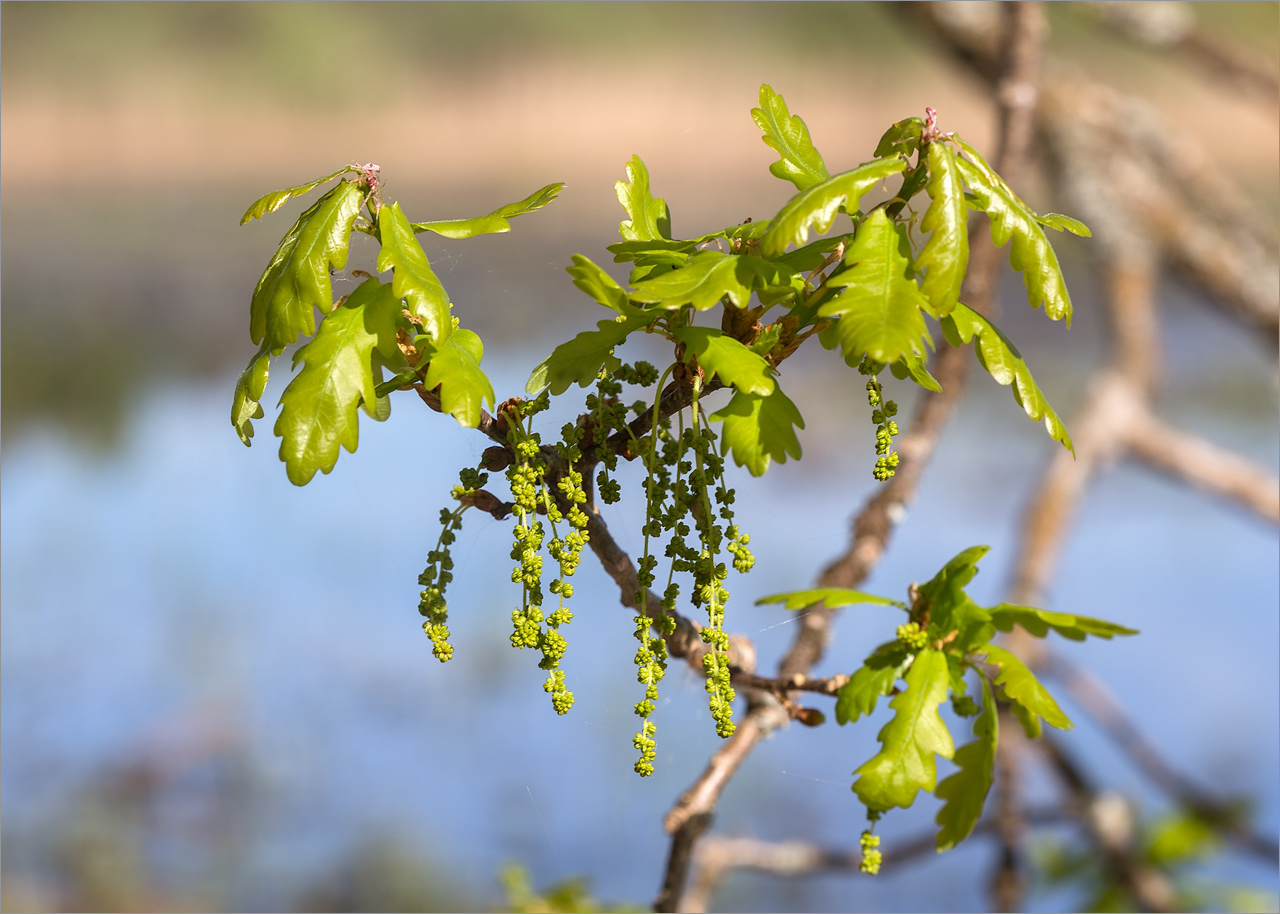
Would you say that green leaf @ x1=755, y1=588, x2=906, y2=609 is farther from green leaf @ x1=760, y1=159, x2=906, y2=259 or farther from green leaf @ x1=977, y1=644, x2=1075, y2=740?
green leaf @ x1=760, y1=159, x2=906, y2=259

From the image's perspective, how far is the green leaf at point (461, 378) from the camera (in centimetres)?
33

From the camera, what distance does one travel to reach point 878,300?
0.31 metres

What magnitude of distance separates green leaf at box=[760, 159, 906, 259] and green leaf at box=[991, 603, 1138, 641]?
0.69 feet

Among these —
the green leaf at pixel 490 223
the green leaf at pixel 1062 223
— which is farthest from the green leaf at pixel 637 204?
the green leaf at pixel 1062 223

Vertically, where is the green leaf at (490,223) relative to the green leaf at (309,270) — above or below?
above

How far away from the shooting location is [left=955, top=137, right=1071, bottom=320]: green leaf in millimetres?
337

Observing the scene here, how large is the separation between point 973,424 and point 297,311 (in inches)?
105

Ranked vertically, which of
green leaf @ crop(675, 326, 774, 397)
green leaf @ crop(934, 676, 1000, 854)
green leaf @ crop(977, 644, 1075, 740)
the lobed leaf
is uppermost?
green leaf @ crop(675, 326, 774, 397)

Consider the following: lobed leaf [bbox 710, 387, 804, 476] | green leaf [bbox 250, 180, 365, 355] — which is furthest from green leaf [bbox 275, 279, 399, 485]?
lobed leaf [bbox 710, 387, 804, 476]

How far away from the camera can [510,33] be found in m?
2.24

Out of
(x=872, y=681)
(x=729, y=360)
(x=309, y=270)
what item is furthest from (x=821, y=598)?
(x=309, y=270)

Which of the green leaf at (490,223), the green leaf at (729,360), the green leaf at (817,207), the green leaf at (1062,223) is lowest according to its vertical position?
the green leaf at (729,360)

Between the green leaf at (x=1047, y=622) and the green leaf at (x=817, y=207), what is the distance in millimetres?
212

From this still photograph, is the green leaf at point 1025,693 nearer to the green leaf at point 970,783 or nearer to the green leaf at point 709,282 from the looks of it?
the green leaf at point 970,783
